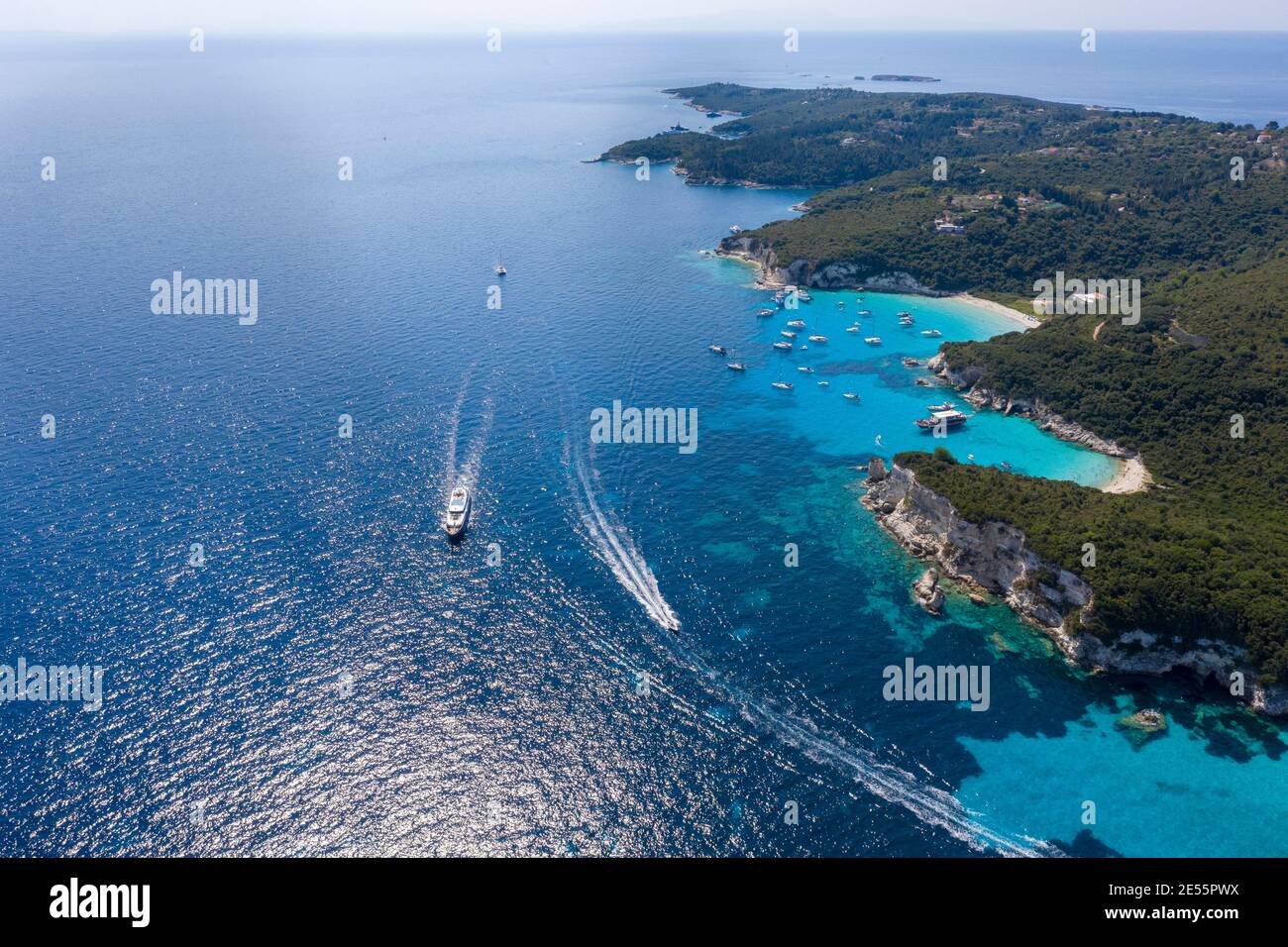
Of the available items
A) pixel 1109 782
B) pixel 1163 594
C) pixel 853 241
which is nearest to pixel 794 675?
pixel 1109 782

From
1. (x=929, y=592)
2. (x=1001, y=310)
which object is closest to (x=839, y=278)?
(x=1001, y=310)

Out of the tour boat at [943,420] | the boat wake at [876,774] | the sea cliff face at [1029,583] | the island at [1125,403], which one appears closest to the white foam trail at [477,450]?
the boat wake at [876,774]

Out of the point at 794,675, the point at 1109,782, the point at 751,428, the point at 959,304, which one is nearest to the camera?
the point at 1109,782

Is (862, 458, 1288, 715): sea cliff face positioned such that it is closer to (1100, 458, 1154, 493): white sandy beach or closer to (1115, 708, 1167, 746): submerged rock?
(1115, 708, 1167, 746): submerged rock

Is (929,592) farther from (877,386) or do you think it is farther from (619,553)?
(877,386)

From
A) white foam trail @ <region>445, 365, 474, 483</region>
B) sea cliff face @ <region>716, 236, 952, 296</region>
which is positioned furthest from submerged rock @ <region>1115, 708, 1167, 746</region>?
sea cliff face @ <region>716, 236, 952, 296</region>
